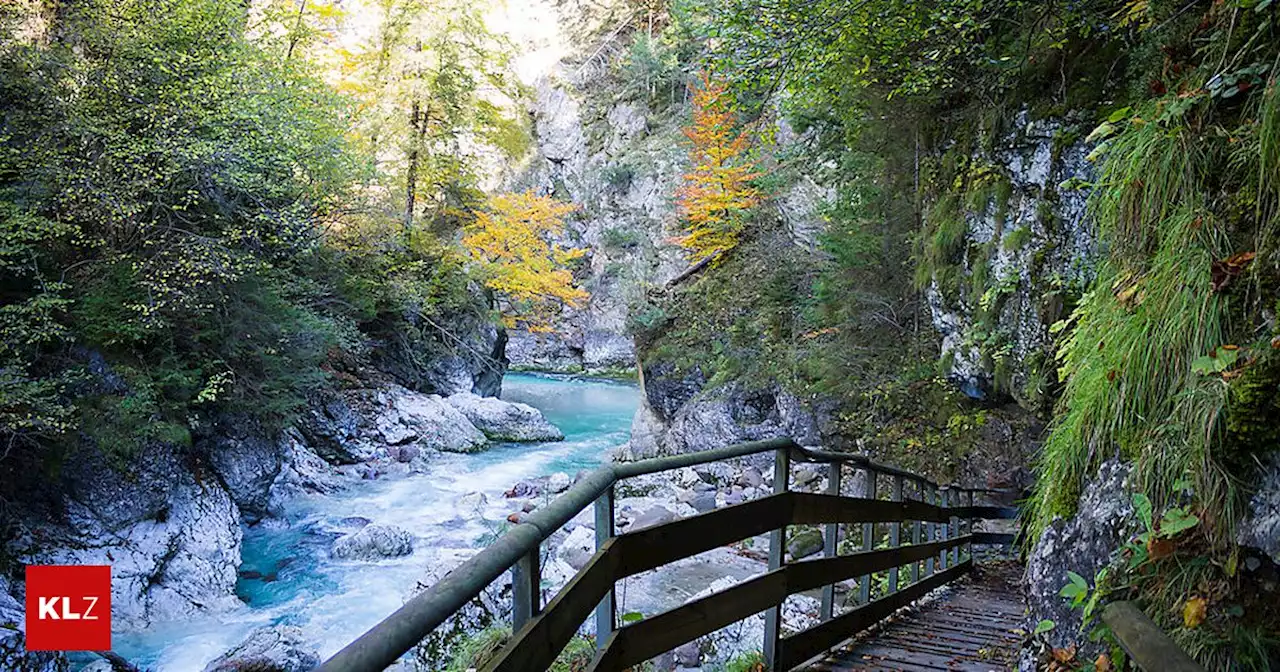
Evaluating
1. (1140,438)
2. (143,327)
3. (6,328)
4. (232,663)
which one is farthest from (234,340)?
(1140,438)

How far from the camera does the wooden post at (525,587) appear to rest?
140 cm

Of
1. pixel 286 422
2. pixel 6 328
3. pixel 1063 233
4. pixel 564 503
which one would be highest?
pixel 1063 233

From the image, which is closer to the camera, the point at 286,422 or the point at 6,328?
the point at 6,328

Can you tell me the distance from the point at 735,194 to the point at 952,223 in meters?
7.73

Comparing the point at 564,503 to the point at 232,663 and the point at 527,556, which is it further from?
the point at 232,663

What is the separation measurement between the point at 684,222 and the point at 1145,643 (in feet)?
56.2

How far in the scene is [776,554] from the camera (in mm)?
2924

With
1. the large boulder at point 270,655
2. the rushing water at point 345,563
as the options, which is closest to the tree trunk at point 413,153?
the rushing water at point 345,563

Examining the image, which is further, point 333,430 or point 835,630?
point 333,430

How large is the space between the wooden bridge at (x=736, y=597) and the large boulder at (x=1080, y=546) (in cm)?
92

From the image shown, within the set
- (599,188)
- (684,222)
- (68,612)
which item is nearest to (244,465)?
(68,612)

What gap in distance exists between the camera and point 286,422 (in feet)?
35.0

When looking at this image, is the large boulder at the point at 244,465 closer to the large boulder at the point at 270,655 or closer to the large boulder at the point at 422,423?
the large boulder at the point at 270,655

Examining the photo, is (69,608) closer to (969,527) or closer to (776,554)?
(776,554)
